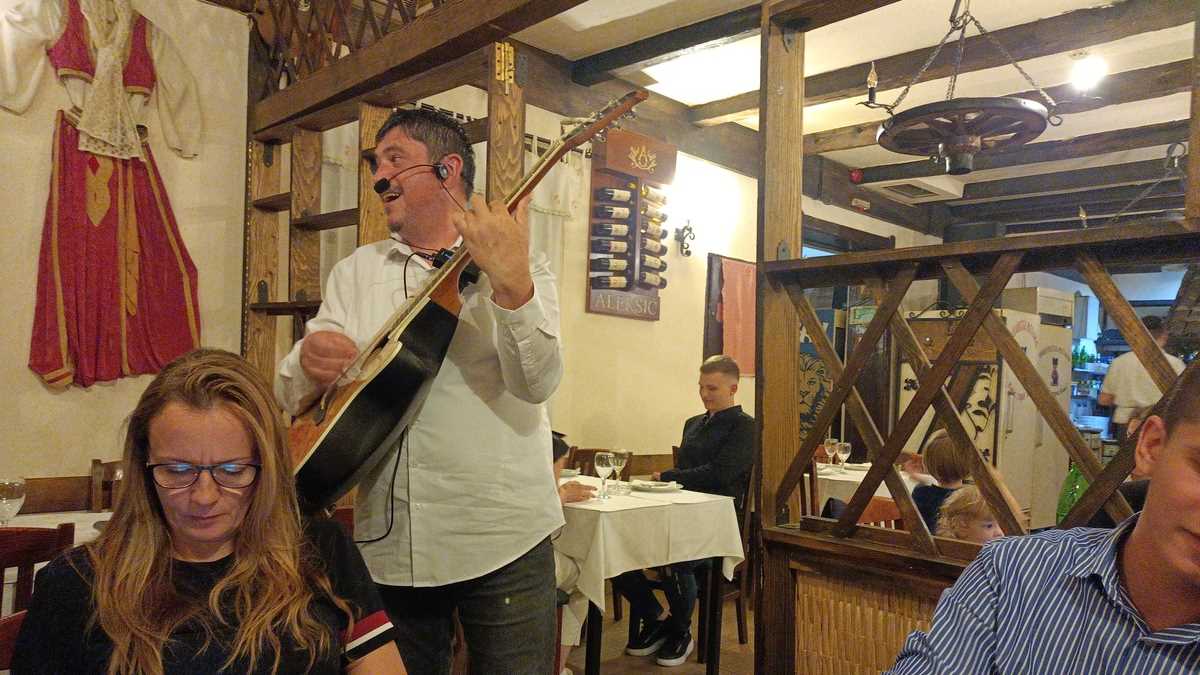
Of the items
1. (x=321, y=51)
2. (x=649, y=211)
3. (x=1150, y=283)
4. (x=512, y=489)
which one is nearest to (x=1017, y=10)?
(x=649, y=211)

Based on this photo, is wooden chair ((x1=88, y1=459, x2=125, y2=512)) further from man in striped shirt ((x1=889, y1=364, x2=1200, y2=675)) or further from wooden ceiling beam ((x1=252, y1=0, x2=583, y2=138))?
man in striped shirt ((x1=889, y1=364, x2=1200, y2=675))

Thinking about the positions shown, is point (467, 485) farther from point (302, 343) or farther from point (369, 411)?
point (302, 343)

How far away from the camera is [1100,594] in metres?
1.03

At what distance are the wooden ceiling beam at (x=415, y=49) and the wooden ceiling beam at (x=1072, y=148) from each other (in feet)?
13.6

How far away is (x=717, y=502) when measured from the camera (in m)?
3.51

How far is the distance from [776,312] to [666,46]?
3.30 m

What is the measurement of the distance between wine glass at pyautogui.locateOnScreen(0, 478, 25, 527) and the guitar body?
1.15 metres

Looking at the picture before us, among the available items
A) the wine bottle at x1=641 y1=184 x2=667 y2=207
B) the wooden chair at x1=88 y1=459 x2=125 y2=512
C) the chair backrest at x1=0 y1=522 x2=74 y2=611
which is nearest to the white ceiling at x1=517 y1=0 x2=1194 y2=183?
the wine bottle at x1=641 y1=184 x2=667 y2=207

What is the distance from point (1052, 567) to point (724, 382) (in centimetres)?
318

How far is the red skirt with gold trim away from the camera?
314 cm

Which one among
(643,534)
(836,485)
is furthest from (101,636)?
(836,485)

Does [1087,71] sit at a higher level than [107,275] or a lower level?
higher

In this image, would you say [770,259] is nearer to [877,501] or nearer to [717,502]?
[717,502]

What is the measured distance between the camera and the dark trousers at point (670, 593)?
3887mm
